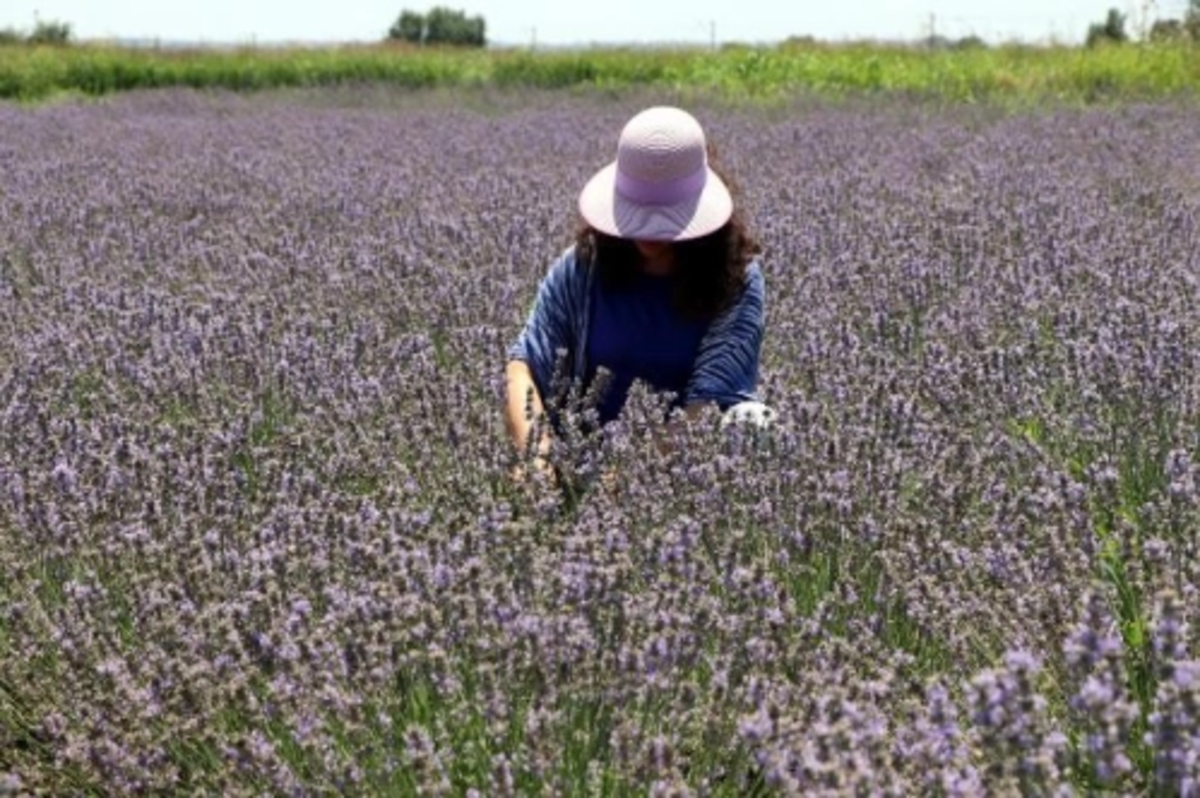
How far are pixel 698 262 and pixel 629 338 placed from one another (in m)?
0.23

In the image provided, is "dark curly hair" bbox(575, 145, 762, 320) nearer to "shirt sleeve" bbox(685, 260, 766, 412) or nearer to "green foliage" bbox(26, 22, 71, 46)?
"shirt sleeve" bbox(685, 260, 766, 412)

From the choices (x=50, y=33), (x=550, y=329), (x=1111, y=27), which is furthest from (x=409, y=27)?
(x=550, y=329)

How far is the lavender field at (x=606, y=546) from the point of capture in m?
1.74

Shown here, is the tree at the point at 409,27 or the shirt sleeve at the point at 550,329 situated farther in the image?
the tree at the point at 409,27

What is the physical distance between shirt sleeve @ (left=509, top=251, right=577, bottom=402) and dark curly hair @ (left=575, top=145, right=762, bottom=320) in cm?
7

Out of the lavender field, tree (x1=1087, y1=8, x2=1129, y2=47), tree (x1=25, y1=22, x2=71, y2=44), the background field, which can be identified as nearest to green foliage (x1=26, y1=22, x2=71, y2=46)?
tree (x1=25, y1=22, x2=71, y2=44)

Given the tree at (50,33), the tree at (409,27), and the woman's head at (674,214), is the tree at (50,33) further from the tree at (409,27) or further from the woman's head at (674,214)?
the woman's head at (674,214)

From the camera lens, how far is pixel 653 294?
10.5 feet

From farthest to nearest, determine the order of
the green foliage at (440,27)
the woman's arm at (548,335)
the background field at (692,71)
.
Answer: the green foliage at (440,27), the background field at (692,71), the woman's arm at (548,335)

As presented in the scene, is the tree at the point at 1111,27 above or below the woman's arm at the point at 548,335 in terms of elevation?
above

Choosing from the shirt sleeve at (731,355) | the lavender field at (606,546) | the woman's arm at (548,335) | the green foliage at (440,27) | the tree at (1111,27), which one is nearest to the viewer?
the lavender field at (606,546)

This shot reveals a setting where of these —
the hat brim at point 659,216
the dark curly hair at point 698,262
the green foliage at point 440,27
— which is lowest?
the dark curly hair at point 698,262

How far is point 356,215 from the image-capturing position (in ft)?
20.7

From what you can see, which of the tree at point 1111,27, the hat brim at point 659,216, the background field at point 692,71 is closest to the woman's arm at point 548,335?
the hat brim at point 659,216
